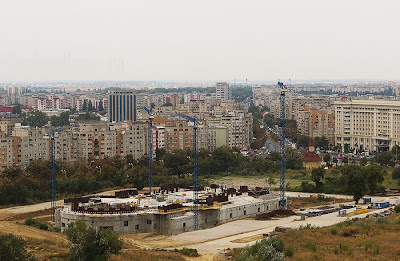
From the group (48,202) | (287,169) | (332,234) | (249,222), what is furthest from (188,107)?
(332,234)

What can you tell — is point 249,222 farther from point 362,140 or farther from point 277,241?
point 362,140

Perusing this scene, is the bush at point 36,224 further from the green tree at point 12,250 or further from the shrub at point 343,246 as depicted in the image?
the shrub at point 343,246

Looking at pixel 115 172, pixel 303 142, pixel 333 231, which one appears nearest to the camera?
pixel 333 231

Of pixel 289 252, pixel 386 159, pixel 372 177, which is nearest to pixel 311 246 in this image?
pixel 289 252

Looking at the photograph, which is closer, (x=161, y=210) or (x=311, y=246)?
(x=311, y=246)

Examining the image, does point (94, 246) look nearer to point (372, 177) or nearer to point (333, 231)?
point (333, 231)

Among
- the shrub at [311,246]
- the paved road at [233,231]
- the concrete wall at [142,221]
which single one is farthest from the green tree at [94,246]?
the concrete wall at [142,221]

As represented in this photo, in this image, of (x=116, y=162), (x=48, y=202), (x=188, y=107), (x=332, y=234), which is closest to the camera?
(x=332, y=234)
